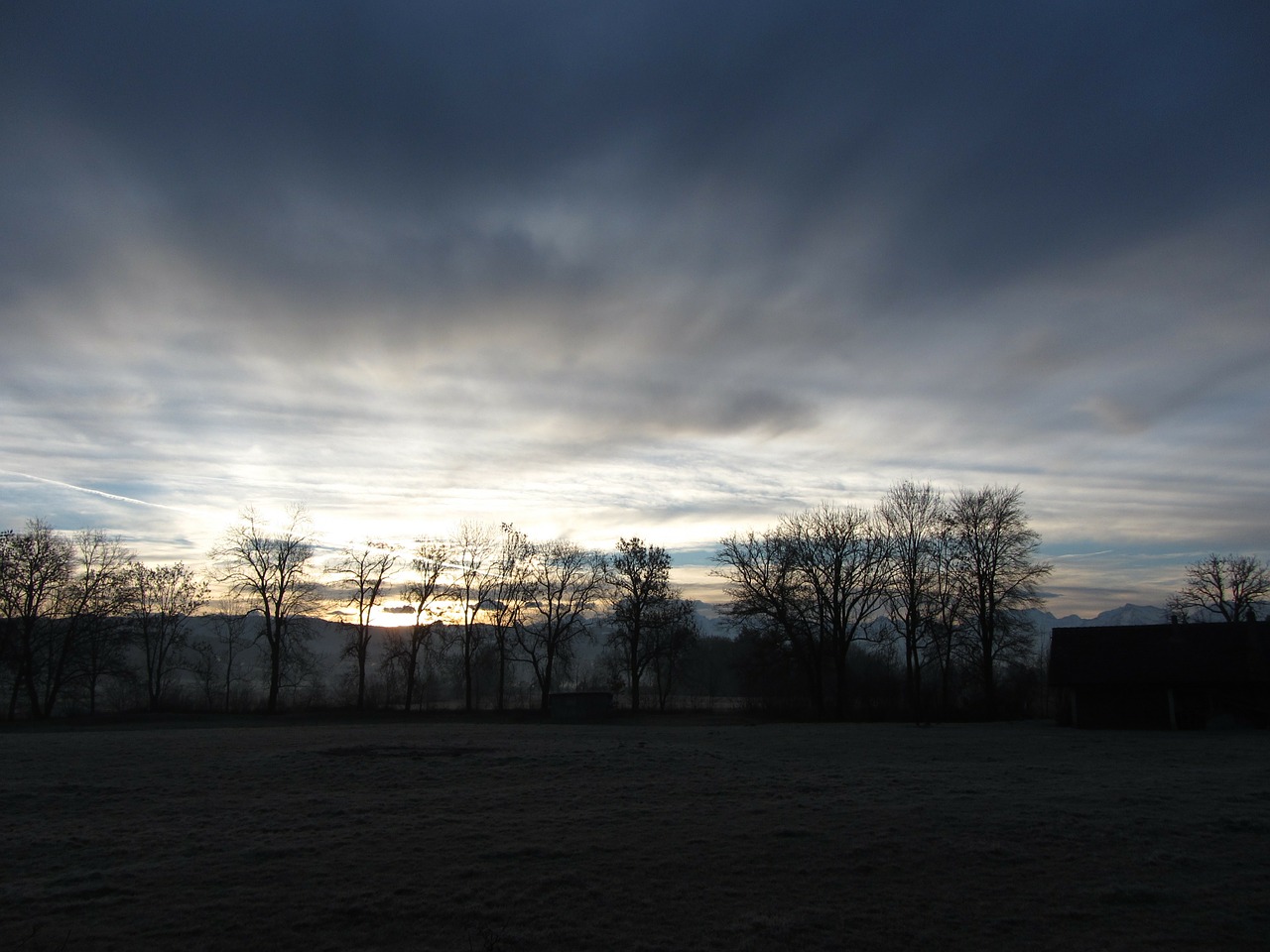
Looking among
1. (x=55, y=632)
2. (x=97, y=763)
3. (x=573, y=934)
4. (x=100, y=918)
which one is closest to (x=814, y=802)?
(x=573, y=934)

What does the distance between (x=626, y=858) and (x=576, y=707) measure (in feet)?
155

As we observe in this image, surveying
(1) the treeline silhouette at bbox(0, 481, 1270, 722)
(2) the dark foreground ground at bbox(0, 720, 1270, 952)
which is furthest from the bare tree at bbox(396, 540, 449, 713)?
(2) the dark foreground ground at bbox(0, 720, 1270, 952)

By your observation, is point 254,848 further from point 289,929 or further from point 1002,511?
point 1002,511

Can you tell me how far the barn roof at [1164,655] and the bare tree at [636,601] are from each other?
1228 inches

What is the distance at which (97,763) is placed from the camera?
20.1 meters

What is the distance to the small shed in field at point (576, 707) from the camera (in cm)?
5638

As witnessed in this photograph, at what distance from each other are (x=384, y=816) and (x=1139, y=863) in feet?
38.0

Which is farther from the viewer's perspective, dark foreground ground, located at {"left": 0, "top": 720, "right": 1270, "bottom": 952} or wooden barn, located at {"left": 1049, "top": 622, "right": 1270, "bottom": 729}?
wooden barn, located at {"left": 1049, "top": 622, "right": 1270, "bottom": 729}

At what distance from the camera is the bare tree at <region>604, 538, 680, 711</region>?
68.6 m

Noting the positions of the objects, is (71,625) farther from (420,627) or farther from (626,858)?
(626,858)

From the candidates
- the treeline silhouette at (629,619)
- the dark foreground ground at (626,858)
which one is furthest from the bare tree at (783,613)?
the dark foreground ground at (626,858)

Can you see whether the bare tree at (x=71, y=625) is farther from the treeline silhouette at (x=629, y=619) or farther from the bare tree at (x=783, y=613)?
the bare tree at (x=783, y=613)

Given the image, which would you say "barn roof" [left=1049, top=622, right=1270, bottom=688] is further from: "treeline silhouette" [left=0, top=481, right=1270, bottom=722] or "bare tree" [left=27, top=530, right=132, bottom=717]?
"bare tree" [left=27, top=530, right=132, bottom=717]

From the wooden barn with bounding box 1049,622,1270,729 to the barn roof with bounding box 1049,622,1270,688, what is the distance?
1.8 inches
